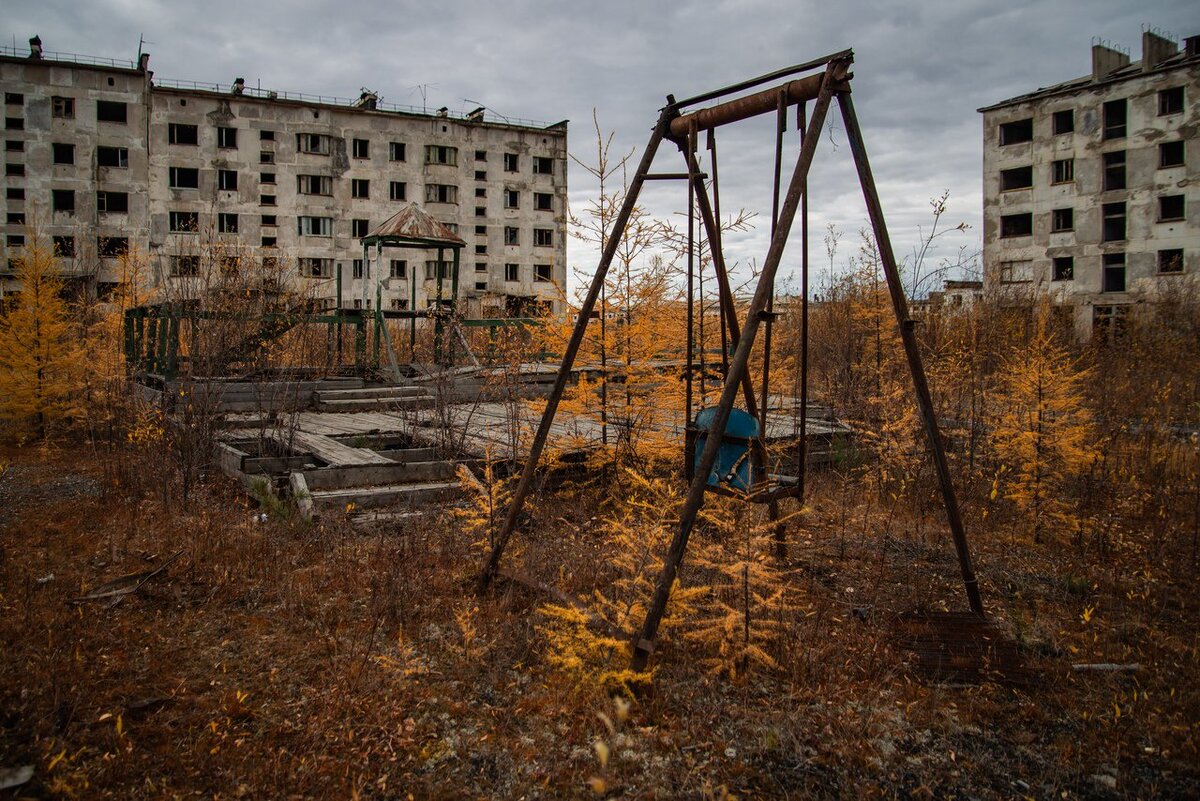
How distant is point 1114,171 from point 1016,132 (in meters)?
4.95

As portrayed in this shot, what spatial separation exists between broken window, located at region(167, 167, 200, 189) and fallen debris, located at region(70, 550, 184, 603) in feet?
129

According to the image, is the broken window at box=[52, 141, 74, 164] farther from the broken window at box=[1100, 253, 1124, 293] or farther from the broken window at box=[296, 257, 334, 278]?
the broken window at box=[1100, 253, 1124, 293]

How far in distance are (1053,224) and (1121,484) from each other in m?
33.0

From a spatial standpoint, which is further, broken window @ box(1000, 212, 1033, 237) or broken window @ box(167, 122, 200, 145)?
broken window @ box(167, 122, 200, 145)

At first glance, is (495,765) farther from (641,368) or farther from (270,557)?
(641,368)

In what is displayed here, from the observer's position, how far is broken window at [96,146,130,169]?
3656cm

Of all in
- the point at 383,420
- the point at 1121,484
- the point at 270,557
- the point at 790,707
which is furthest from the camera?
the point at 383,420

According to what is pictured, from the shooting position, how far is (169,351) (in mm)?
11891

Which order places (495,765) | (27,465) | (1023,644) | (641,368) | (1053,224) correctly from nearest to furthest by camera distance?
(495,765) → (1023,644) → (641,368) → (27,465) → (1053,224)

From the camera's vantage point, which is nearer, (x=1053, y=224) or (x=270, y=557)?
(x=270, y=557)

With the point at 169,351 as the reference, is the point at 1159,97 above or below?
above

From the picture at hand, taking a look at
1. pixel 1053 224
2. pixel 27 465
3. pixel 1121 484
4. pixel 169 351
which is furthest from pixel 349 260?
pixel 1121 484

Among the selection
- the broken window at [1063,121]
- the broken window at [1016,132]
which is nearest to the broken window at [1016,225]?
the broken window at [1016,132]

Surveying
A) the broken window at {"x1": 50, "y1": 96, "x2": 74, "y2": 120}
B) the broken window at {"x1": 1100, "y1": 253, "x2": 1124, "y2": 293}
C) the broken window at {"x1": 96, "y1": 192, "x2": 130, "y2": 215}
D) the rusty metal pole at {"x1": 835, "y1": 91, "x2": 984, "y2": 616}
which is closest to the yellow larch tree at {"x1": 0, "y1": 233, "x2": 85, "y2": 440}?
the rusty metal pole at {"x1": 835, "y1": 91, "x2": 984, "y2": 616}
